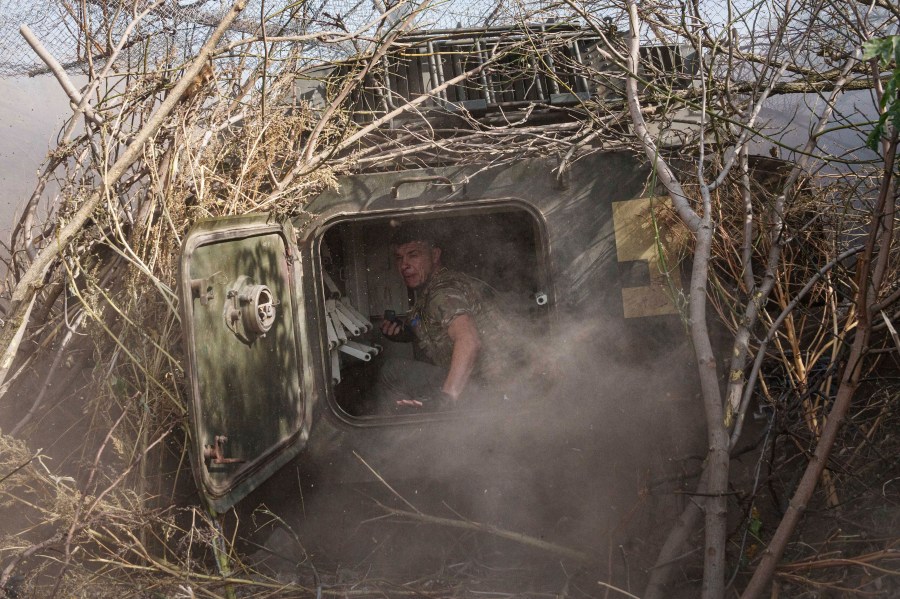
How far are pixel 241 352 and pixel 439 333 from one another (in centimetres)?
163

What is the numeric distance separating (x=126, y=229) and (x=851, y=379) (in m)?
3.17

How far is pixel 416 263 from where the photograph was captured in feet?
16.3

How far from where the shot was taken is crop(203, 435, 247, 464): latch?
9.88 ft

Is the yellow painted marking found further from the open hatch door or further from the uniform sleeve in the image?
the open hatch door

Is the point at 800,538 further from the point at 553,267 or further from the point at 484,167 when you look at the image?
the point at 484,167

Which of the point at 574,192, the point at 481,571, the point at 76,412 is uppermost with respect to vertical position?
the point at 574,192

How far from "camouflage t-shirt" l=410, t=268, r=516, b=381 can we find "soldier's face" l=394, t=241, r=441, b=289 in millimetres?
89

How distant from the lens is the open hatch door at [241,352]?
301 cm

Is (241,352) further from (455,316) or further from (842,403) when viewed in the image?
(842,403)

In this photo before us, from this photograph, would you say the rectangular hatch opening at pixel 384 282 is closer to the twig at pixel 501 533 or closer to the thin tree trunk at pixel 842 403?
the twig at pixel 501 533

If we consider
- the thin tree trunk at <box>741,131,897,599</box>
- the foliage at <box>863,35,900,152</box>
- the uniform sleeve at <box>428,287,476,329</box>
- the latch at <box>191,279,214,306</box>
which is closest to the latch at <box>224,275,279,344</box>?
the latch at <box>191,279,214,306</box>

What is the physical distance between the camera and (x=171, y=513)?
11.9 ft

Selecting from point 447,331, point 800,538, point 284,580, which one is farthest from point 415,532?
point 800,538

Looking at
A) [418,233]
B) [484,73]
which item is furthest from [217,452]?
[418,233]
